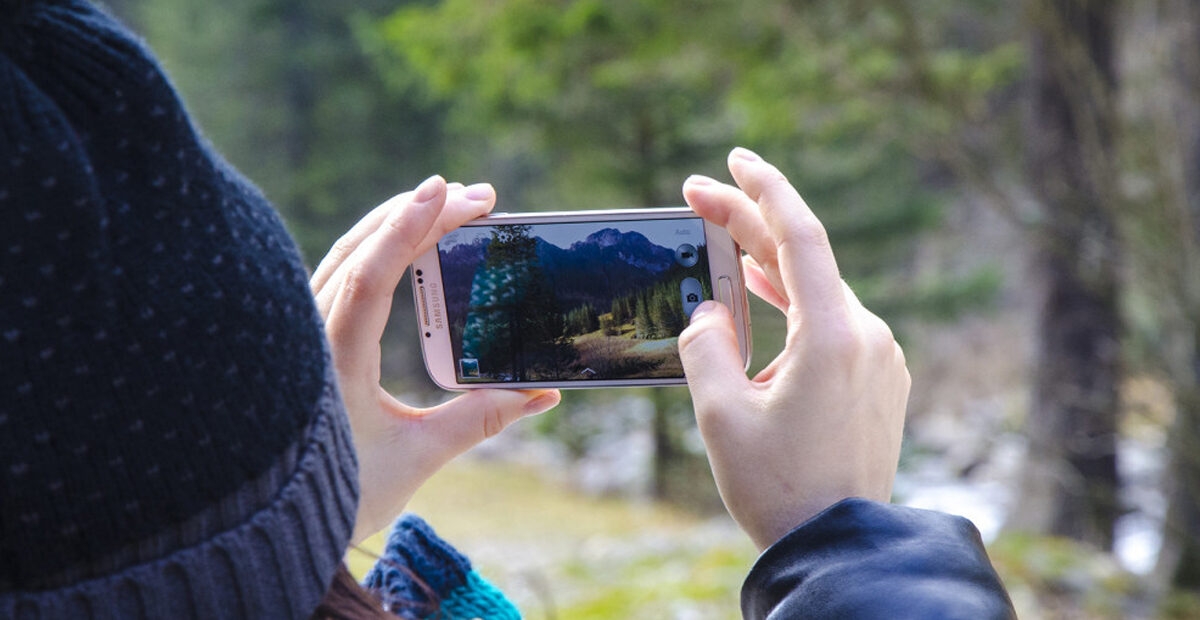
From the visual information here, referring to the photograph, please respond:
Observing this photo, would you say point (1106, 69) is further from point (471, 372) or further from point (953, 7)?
point (471, 372)

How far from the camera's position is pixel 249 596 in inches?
24.9

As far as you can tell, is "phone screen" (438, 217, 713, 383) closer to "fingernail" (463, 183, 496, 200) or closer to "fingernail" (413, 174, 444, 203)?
"fingernail" (463, 183, 496, 200)

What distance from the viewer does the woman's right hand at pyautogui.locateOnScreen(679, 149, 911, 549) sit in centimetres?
93

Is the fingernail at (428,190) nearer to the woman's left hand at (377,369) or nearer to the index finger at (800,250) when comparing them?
the woman's left hand at (377,369)

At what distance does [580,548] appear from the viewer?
6258 millimetres

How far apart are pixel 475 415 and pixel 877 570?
545 mm

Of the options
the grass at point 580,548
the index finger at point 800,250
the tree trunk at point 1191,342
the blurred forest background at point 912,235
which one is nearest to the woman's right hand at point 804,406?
the index finger at point 800,250

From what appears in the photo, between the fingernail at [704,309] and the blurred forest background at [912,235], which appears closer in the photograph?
the fingernail at [704,309]

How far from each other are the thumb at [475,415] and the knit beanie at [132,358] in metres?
0.50

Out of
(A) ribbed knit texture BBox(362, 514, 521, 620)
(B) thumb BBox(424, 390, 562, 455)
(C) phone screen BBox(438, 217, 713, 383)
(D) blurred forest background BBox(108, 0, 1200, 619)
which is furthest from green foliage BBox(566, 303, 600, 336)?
(D) blurred forest background BBox(108, 0, 1200, 619)

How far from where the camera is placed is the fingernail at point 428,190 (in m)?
1.05

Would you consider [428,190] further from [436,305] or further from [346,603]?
[346,603]

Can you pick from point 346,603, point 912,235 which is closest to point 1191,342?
point 346,603

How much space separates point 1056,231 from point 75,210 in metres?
4.18
